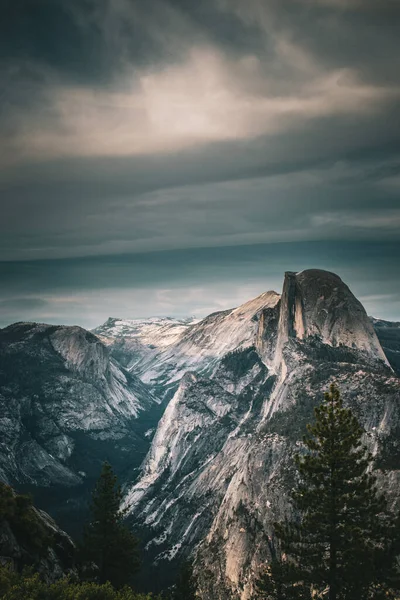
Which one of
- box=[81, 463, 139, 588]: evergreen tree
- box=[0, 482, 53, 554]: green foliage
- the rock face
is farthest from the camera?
box=[81, 463, 139, 588]: evergreen tree

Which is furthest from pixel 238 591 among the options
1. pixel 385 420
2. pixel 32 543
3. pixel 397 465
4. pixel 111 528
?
pixel 32 543

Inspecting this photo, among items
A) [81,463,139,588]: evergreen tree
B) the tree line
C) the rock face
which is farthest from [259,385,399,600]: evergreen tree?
the rock face

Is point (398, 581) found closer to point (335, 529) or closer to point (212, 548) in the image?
point (335, 529)

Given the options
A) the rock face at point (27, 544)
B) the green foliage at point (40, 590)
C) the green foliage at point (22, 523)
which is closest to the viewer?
the green foliage at point (40, 590)

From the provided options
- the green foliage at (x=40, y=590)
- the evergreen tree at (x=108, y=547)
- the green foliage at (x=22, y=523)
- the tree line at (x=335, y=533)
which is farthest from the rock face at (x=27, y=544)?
the green foliage at (x=40, y=590)

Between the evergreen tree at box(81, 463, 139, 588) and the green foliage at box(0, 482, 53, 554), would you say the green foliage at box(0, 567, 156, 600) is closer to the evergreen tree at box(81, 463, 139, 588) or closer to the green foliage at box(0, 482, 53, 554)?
the green foliage at box(0, 482, 53, 554)

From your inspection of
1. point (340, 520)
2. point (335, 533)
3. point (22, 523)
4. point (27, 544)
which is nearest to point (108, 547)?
point (27, 544)

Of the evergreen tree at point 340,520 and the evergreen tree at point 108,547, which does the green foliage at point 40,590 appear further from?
the evergreen tree at point 108,547
